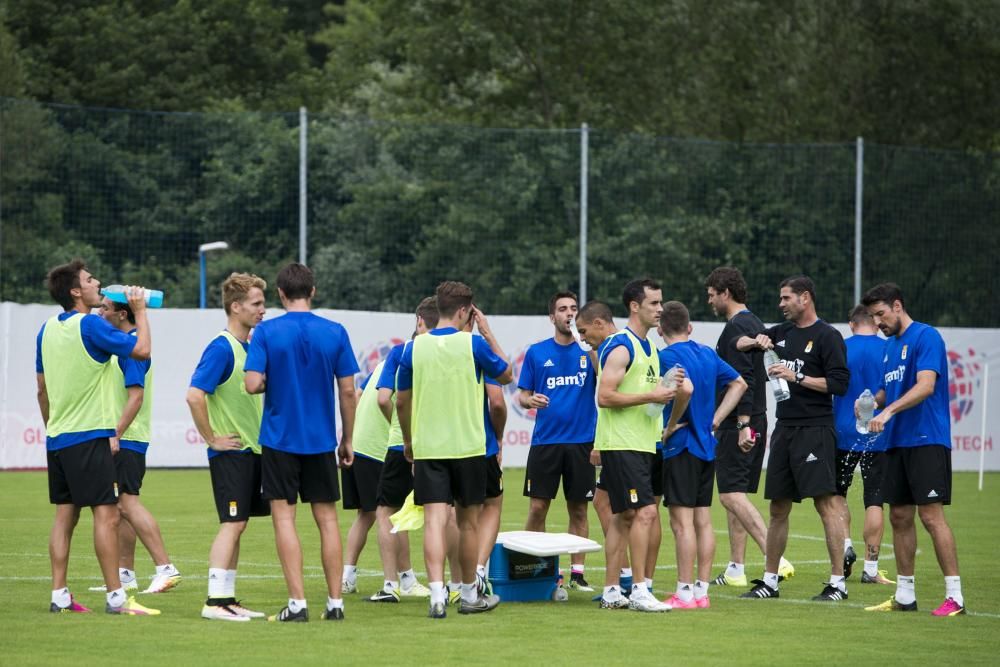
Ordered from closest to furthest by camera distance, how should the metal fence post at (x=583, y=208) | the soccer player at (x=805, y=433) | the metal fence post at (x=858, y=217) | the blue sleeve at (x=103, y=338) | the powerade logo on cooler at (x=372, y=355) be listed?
the blue sleeve at (x=103, y=338) → the soccer player at (x=805, y=433) → the powerade logo on cooler at (x=372, y=355) → the metal fence post at (x=583, y=208) → the metal fence post at (x=858, y=217)

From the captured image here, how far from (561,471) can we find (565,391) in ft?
1.88

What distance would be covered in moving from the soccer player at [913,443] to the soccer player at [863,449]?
987 mm

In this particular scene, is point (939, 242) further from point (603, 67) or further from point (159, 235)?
point (603, 67)

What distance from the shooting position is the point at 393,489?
37.9 feet

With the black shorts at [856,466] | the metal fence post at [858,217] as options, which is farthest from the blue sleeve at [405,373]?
the metal fence post at [858,217]

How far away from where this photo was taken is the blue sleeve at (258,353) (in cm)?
996

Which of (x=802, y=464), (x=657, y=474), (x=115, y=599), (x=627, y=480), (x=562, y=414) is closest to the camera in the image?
(x=115, y=599)

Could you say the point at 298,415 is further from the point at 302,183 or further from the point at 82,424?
the point at 302,183

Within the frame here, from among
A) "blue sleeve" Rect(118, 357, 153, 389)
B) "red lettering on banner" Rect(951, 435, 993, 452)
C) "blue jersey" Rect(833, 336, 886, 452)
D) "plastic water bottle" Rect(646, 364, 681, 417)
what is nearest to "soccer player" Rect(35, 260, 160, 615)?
"blue sleeve" Rect(118, 357, 153, 389)

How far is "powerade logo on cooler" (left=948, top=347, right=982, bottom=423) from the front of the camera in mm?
27328

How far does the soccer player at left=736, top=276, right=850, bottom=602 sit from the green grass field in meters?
0.35

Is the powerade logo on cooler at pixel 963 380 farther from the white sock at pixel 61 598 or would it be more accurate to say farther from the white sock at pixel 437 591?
the white sock at pixel 61 598

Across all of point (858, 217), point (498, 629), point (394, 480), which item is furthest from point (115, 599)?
point (858, 217)

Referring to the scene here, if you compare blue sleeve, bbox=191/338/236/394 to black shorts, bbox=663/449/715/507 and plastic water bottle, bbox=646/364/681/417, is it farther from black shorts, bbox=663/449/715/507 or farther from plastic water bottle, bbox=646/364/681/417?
black shorts, bbox=663/449/715/507
